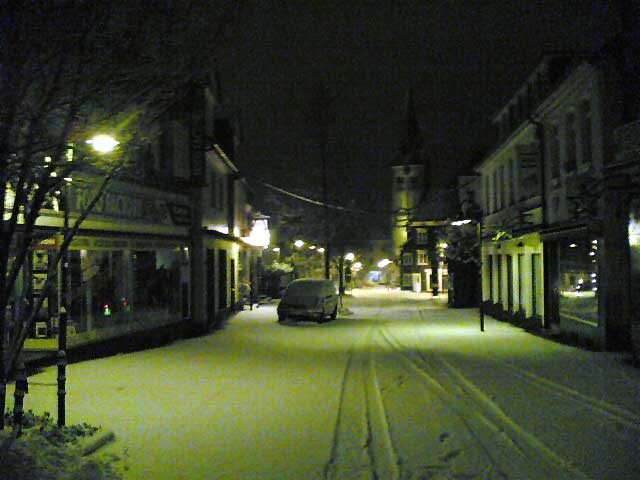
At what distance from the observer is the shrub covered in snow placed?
637 centimetres

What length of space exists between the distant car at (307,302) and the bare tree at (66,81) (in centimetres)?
1929

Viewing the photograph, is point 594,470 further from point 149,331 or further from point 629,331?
point 149,331

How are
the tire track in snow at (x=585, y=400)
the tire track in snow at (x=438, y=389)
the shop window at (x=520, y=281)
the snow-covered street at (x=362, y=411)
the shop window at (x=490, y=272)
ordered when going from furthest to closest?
the shop window at (x=490, y=272) < the shop window at (x=520, y=281) < the tire track in snow at (x=585, y=400) < the tire track in snow at (x=438, y=389) < the snow-covered street at (x=362, y=411)

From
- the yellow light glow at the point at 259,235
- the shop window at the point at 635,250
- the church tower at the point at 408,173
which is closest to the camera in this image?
the shop window at the point at 635,250

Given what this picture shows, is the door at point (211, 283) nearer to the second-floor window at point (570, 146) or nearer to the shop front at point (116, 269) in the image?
the shop front at point (116, 269)

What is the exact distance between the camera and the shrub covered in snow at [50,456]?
637 cm

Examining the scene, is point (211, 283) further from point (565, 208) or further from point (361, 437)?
point (361, 437)

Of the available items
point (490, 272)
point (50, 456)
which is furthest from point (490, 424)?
point (490, 272)

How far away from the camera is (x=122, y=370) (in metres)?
14.2

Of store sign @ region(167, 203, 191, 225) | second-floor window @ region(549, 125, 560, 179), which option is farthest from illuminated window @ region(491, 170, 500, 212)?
store sign @ region(167, 203, 191, 225)

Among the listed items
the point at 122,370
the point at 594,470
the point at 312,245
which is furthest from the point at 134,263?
the point at 312,245

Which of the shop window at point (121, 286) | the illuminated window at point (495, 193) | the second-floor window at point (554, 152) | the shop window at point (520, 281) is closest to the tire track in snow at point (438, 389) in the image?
the shop window at point (121, 286)

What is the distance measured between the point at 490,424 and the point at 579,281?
11169mm

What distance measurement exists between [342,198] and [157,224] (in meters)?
36.0
